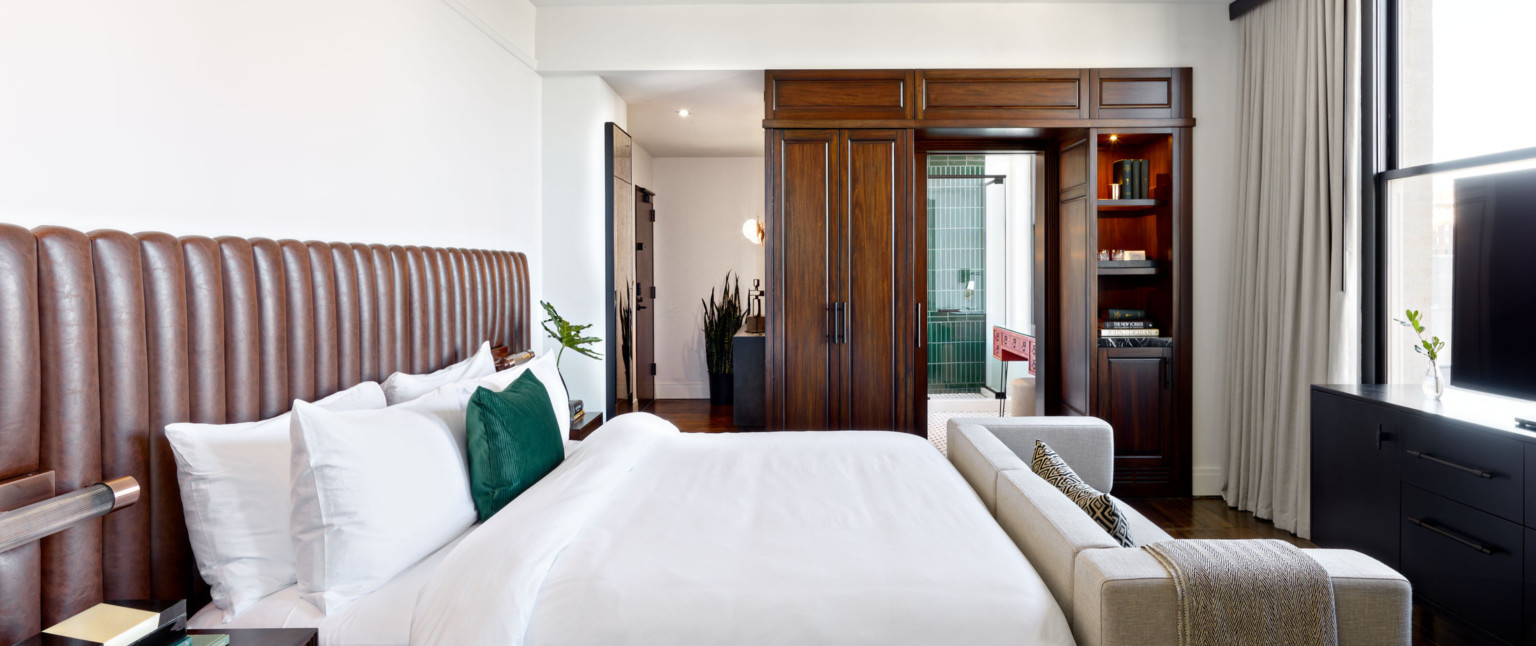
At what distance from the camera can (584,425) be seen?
11.4 feet

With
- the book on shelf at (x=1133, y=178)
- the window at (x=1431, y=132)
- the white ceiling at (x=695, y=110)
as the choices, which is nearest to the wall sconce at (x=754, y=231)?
the white ceiling at (x=695, y=110)

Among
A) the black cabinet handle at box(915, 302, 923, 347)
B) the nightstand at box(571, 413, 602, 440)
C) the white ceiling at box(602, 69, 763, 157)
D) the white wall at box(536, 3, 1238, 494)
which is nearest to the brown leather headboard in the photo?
the nightstand at box(571, 413, 602, 440)

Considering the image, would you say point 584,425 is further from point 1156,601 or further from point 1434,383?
point 1434,383

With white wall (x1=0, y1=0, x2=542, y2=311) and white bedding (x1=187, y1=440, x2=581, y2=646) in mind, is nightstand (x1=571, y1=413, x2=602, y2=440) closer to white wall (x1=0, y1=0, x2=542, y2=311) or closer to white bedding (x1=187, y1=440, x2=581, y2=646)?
white wall (x1=0, y1=0, x2=542, y2=311)

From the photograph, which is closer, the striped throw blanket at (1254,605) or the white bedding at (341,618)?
the striped throw blanket at (1254,605)

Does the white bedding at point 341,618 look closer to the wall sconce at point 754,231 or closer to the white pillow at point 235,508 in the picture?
the white pillow at point 235,508

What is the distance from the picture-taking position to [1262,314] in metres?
3.65

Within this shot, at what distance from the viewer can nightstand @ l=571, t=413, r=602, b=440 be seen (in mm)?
3344

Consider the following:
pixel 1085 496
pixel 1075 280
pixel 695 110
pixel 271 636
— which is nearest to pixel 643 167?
pixel 695 110

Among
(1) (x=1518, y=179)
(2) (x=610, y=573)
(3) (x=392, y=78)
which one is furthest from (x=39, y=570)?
(1) (x=1518, y=179)

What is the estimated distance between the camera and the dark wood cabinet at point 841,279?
400 cm

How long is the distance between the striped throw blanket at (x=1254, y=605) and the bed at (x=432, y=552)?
0.74ft

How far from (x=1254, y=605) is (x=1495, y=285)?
186 centimetres

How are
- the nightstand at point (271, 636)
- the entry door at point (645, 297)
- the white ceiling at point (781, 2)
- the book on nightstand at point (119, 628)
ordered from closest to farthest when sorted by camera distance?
the book on nightstand at point (119, 628)
the nightstand at point (271, 636)
the white ceiling at point (781, 2)
the entry door at point (645, 297)
